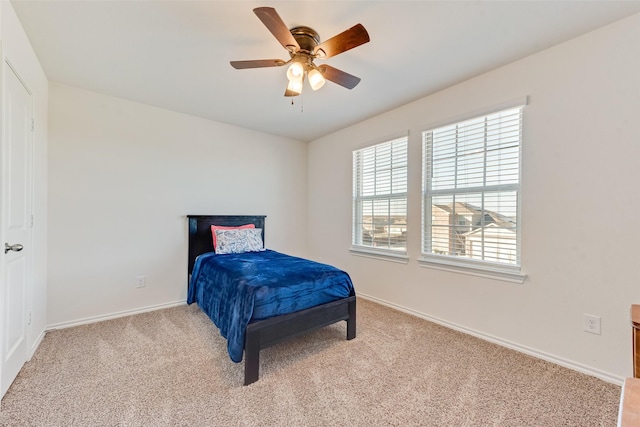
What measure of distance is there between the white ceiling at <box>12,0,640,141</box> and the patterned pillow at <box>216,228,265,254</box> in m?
1.59

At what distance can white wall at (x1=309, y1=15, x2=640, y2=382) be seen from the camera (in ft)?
5.95

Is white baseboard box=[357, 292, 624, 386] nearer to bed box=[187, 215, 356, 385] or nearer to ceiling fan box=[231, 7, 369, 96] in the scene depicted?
bed box=[187, 215, 356, 385]

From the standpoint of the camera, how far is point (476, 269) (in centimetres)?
252

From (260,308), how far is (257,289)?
0.14 m

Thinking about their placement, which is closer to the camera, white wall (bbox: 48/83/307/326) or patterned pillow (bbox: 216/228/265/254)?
white wall (bbox: 48/83/307/326)

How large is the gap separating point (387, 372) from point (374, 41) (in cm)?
247

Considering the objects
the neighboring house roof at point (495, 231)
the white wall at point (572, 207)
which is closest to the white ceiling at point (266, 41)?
the white wall at point (572, 207)

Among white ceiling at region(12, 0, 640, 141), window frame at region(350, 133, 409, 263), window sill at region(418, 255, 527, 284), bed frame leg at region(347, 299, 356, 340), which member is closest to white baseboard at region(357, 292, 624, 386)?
window sill at region(418, 255, 527, 284)

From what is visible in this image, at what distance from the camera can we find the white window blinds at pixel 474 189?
2348mm

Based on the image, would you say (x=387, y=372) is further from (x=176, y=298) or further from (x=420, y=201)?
(x=176, y=298)

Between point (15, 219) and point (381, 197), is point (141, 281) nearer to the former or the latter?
point (15, 219)

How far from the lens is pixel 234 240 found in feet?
11.0

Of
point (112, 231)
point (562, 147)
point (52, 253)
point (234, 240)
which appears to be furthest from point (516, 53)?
point (52, 253)

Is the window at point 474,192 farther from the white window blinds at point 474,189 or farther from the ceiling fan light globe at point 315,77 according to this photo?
the ceiling fan light globe at point 315,77
